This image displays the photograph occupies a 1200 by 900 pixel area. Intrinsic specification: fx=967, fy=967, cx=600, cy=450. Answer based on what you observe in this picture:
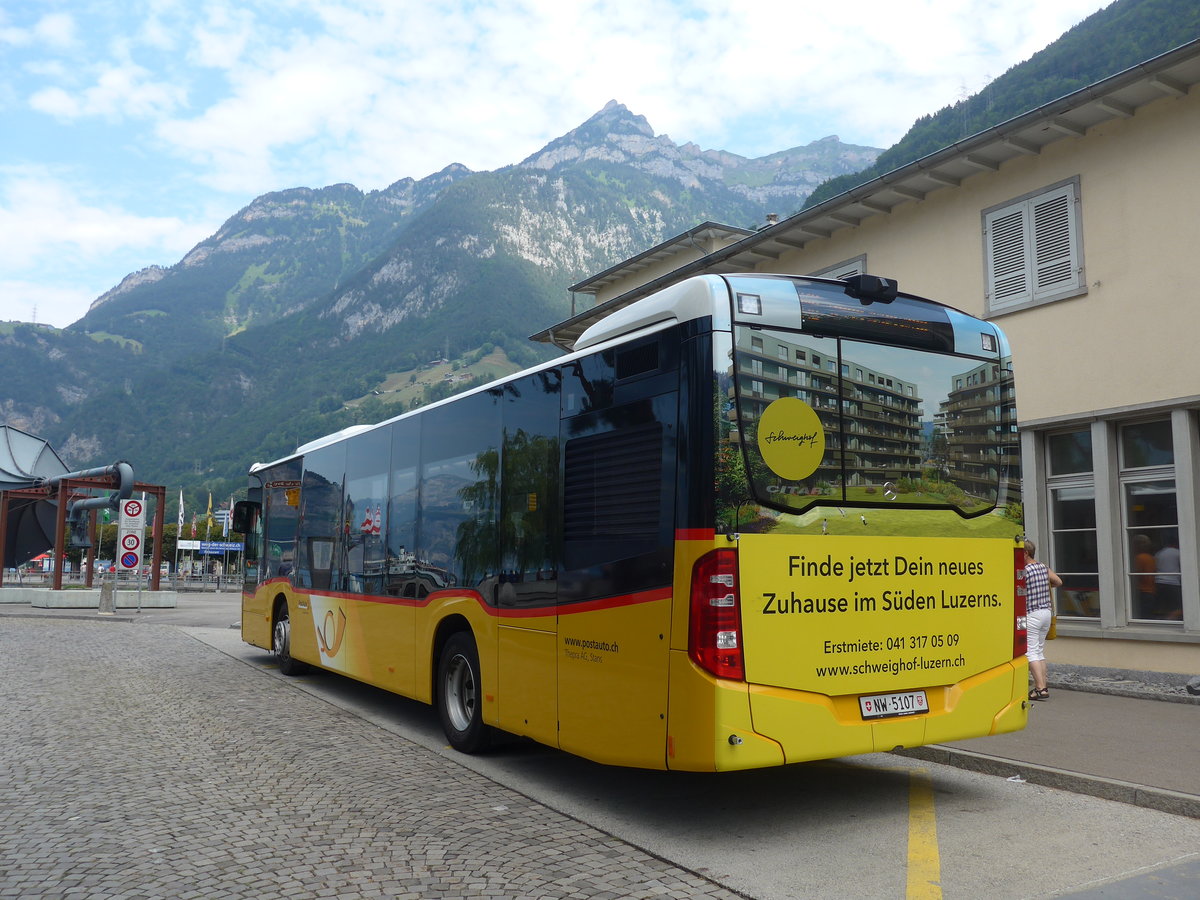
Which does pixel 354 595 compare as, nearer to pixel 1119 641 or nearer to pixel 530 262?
pixel 1119 641

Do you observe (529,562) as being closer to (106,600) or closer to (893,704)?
(893,704)

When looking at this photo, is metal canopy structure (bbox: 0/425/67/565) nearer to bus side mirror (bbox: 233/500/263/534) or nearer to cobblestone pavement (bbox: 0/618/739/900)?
bus side mirror (bbox: 233/500/263/534)

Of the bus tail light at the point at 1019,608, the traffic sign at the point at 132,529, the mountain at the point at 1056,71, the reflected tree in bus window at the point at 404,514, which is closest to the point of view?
the bus tail light at the point at 1019,608

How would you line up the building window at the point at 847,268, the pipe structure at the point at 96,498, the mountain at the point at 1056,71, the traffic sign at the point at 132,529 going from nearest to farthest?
1. the building window at the point at 847,268
2. the traffic sign at the point at 132,529
3. the pipe structure at the point at 96,498
4. the mountain at the point at 1056,71

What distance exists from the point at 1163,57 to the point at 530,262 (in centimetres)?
18835

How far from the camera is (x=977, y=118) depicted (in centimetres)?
5238

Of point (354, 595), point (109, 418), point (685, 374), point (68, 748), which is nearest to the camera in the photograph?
point (685, 374)

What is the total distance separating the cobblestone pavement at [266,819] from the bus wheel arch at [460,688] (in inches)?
14.9

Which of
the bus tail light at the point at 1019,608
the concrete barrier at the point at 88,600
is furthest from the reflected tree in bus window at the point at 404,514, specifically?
the concrete barrier at the point at 88,600

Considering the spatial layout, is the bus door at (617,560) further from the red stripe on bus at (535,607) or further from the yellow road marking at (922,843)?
the yellow road marking at (922,843)

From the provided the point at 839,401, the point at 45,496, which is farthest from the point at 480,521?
the point at 45,496

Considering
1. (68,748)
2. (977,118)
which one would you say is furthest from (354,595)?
(977,118)

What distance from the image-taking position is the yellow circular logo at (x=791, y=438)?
17.2 feet

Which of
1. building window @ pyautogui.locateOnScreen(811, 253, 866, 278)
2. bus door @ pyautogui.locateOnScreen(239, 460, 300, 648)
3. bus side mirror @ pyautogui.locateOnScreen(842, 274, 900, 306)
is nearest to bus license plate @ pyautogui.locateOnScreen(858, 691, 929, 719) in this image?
bus side mirror @ pyautogui.locateOnScreen(842, 274, 900, 306)
